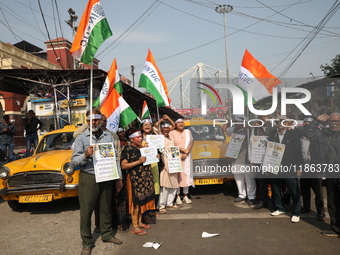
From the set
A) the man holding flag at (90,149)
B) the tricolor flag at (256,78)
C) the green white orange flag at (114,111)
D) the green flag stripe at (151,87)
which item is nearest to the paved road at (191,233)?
the man holding flag at (90,149)

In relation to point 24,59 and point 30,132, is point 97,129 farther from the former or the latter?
point 24,59

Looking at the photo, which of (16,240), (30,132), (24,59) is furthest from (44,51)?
(16,240)

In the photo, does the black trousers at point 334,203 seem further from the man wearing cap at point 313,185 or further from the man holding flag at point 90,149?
the man holding flag at point 90,149

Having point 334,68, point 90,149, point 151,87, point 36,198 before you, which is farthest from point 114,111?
point 334,68

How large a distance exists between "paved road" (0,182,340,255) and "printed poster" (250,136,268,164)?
1.05 meters

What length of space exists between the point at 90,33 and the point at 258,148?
12.6 ft

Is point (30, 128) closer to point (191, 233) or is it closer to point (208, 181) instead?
point (208, 181)

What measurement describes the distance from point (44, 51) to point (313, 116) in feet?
125

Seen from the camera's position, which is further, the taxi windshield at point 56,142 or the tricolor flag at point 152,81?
the tricolor flag at point 152,81

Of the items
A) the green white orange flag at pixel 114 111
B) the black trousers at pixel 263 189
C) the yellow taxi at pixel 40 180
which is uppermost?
the green white orange flag at pixel 114 111

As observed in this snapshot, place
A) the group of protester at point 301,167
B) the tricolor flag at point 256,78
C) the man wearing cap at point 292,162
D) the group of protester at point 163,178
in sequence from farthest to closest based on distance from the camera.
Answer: the tricolor flag at point 256,78
the man wearing cap at point 292,162
the group of protester at point 301,167
the group of protester at point 163,178

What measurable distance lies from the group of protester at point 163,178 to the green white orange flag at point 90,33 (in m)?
0.88

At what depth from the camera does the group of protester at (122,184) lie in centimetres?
410

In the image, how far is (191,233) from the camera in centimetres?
476
